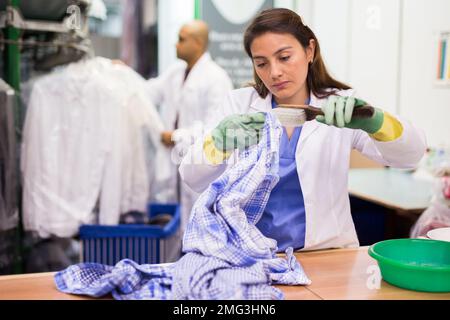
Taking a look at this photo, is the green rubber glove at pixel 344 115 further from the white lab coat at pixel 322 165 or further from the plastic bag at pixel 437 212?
the plastic bag at pixel 437 212

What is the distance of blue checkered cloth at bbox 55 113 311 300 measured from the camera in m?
1.15

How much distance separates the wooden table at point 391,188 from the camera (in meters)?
2.64

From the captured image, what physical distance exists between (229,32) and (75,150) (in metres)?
1.54

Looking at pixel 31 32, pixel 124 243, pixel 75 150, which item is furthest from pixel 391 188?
pixel 31 32

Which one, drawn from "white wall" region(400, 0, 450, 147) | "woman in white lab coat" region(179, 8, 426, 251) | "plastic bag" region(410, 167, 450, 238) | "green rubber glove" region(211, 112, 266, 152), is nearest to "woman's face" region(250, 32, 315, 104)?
"woman in white lab coat" region(179, 8, 426, 251)

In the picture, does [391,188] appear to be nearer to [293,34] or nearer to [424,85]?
[424,85]

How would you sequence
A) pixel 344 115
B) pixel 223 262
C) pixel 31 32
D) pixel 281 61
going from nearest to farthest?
pixel 223 262
pixel 344 115
pixel 281 61
pixel 31 32

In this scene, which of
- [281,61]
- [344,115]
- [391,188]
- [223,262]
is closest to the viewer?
[223,262]

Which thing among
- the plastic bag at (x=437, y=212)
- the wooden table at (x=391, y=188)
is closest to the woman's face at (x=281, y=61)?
the plastic bag at (x=437, y=212)

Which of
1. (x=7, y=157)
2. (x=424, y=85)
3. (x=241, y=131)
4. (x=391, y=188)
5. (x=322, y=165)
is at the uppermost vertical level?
(x=424, y=85)

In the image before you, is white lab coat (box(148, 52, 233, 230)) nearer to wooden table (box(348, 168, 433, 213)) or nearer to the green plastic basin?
wooden table (box(348, 168, 433, 213))

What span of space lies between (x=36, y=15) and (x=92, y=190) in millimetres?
969

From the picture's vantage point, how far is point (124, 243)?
279 centimetres

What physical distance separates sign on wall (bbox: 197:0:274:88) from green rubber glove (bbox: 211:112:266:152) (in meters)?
1.67
